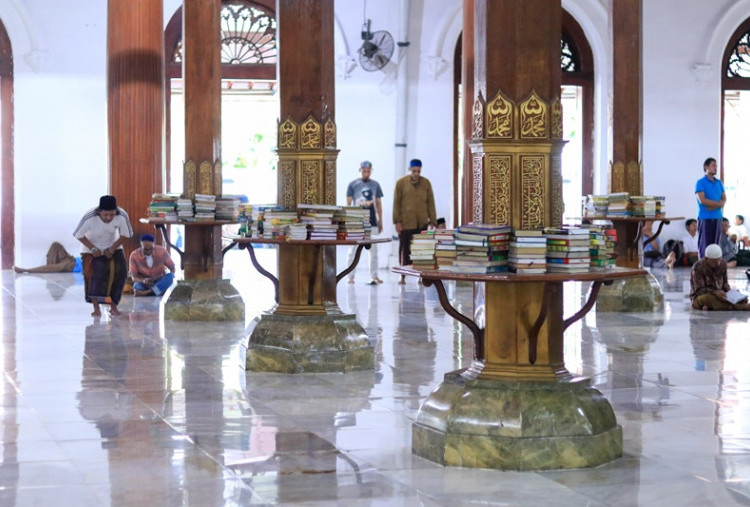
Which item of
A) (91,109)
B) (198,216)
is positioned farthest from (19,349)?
(91,109)

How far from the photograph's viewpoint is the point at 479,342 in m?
6.02

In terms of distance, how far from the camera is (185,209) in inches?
467

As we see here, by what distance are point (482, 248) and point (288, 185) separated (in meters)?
3.05

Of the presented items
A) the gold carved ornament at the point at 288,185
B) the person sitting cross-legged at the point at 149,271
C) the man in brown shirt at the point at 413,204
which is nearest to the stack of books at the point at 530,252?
the gold carved ornament at the point at 288,185

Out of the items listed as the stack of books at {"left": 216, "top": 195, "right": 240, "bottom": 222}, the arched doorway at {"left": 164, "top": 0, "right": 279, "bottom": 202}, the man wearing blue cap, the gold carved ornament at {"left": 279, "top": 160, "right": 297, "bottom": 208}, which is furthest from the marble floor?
the arched doorway at {"left": 164, "top": 0, "right": 279, "bottom": 202}

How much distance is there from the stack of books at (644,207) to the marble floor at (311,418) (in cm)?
109

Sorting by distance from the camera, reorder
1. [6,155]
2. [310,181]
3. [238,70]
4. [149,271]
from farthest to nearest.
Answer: [238,70], [6,155], [149,271], [310,181]

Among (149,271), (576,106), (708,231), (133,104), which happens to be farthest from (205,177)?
(576,106)

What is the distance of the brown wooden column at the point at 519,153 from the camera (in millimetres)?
5867

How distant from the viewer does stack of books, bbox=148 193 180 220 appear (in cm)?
1180

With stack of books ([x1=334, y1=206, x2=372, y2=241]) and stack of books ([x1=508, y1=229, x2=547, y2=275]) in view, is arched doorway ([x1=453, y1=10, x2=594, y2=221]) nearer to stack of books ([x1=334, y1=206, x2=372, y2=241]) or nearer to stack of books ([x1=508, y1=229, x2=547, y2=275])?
stack of books ([x1=334, y1=206, x2=372, y2=241])

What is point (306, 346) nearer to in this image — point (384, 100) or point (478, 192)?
point (478, 192)

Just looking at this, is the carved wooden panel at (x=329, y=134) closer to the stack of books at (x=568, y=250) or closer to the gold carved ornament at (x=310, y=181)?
the gold carved ornament at (x=310, y=181)

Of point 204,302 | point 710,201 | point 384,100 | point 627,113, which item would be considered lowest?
point 204,302
